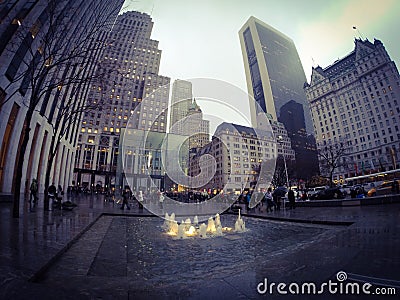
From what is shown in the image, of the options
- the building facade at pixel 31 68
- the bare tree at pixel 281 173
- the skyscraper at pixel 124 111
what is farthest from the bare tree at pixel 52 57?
the bare tree at pixel 281 173

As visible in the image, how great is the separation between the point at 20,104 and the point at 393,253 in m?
29.5

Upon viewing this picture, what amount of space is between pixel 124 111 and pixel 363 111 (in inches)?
4326

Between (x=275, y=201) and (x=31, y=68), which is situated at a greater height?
(x=31, y=68)

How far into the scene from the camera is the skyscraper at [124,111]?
85.5 metres

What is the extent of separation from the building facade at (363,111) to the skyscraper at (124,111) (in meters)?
77.6

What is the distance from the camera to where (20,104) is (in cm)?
2242

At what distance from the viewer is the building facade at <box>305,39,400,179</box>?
8450cm

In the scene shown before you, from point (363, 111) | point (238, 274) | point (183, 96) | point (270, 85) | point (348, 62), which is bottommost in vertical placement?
point (238, 274)

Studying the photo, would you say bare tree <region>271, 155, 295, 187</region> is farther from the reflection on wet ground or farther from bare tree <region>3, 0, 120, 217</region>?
the reflection on wet ground

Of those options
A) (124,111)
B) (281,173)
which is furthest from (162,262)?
(124,111)

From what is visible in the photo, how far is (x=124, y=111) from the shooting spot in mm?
106875

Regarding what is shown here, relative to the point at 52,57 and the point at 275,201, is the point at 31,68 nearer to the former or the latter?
the point at 52,57

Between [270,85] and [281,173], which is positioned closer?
[281,173]

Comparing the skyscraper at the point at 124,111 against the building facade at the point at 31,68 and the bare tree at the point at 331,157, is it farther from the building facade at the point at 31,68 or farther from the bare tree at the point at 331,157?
the bare tree at the point at 331,157
